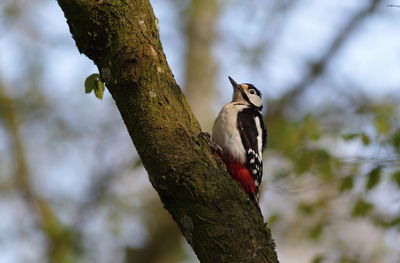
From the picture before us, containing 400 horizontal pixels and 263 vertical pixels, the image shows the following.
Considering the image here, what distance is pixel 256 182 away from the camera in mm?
5012

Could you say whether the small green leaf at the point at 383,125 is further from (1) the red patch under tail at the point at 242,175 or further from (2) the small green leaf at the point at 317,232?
(2) the small green leaf at the point at 317,232

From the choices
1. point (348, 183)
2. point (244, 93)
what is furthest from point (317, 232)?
point (244, 93)

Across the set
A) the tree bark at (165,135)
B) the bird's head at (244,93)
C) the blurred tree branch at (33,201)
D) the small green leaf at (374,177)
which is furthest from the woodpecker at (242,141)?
the blurred tree branch at (33,201)

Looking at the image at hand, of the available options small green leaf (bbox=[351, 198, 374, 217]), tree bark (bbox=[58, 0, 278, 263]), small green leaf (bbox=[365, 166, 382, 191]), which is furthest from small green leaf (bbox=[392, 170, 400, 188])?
tree bark (bbox=[58, 0, 278, 263])

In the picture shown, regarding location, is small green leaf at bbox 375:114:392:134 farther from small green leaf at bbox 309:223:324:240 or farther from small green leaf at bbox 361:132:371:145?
small green leaf at bbox 309:223:324:240

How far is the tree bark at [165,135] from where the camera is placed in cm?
263

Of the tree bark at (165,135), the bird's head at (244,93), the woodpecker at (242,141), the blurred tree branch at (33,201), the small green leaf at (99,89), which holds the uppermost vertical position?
the blurred tree branch at (33,201)

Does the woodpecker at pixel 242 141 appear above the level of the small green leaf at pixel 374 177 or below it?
above

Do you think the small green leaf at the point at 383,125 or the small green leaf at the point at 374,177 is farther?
the small green leaf at the point at 383,125

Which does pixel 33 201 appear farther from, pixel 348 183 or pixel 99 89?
pixel 99 89

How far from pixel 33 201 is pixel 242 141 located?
6.60 m

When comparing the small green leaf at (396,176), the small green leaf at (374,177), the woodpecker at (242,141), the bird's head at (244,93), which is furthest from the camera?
the bird's head at (244,93)

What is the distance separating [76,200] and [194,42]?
3.93 meters

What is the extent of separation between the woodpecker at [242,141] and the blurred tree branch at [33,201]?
470cm
